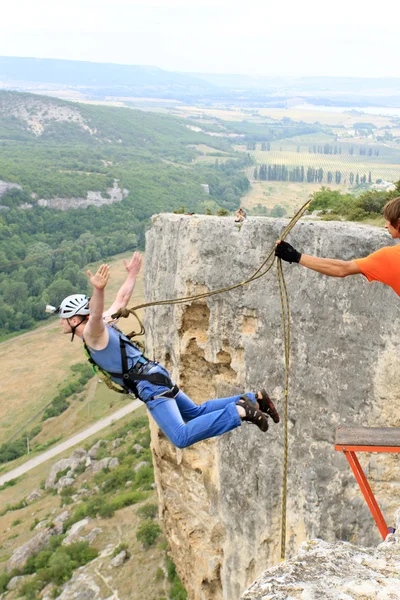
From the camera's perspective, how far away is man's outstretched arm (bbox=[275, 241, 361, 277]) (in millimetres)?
5973

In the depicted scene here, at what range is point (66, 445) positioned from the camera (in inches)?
1544

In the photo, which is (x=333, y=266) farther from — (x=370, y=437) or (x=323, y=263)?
(x=370, y=437)

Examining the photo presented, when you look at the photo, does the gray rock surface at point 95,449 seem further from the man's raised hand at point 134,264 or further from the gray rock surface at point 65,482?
the man's raised hand at point 134,264

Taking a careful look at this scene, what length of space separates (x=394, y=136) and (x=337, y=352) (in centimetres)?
19536

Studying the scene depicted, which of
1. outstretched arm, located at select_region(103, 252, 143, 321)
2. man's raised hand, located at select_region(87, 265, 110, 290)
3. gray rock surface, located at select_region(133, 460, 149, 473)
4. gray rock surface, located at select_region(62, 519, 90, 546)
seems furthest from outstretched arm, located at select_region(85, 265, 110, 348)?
gray rock surface, located at select_region(133, 460, 149, 473)

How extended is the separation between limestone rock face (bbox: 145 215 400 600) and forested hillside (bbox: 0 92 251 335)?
34936 millimetres

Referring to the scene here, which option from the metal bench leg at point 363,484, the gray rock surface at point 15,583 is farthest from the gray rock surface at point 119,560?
the metal bench leg at point 363,484

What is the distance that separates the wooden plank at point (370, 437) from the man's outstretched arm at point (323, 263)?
1527mm

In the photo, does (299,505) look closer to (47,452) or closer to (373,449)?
(373,449)

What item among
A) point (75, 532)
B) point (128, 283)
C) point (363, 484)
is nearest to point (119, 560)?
point (75, 532)

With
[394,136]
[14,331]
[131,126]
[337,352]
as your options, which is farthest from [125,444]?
[394,136]

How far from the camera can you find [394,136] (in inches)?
7402

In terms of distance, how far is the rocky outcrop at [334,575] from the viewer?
145 inches

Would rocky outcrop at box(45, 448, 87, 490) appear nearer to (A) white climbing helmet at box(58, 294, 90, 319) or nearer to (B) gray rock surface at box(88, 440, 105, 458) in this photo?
(B) gray rock surface at box(88, 440, 105, 458)
